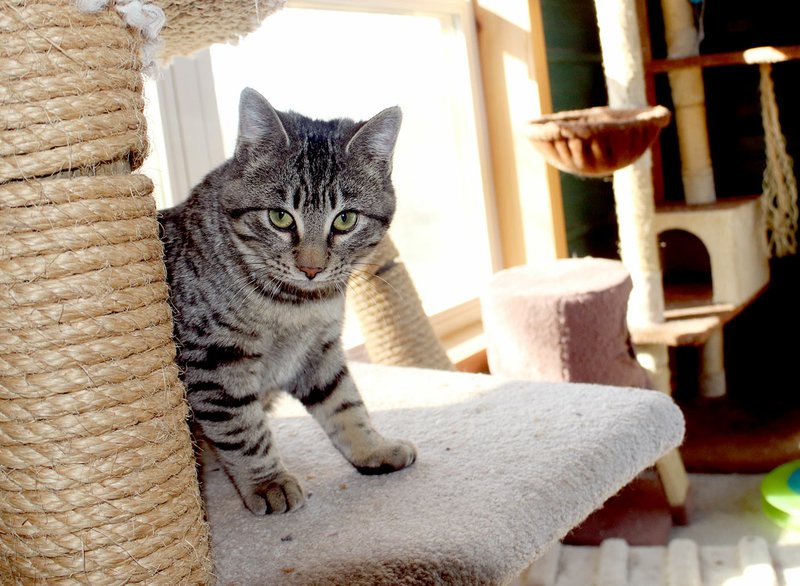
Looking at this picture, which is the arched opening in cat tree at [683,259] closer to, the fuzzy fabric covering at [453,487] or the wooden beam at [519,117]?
the wooden beam at [519,117]

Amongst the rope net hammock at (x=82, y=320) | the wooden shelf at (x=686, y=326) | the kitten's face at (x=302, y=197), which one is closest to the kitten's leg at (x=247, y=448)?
the kitten's face at (x=302, y=197)

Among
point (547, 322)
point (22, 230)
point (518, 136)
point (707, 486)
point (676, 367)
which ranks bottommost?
point (707, 486)

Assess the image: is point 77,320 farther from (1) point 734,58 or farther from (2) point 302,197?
(1) point 734,58

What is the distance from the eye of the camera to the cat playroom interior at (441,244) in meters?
0.63

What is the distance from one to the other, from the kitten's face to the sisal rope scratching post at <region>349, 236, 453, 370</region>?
520 mm

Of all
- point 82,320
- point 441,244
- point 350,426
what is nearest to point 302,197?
point 350,426

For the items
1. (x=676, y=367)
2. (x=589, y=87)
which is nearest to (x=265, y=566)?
(x=676, y=367)

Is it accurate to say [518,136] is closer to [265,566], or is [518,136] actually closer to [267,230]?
[267,230]

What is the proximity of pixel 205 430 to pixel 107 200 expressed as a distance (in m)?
0.39

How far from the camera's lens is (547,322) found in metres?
1.72

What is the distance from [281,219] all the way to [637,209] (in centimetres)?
126

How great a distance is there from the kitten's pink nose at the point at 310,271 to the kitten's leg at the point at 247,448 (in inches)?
6.0

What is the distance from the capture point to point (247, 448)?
97cm

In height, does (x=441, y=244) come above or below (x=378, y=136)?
below
